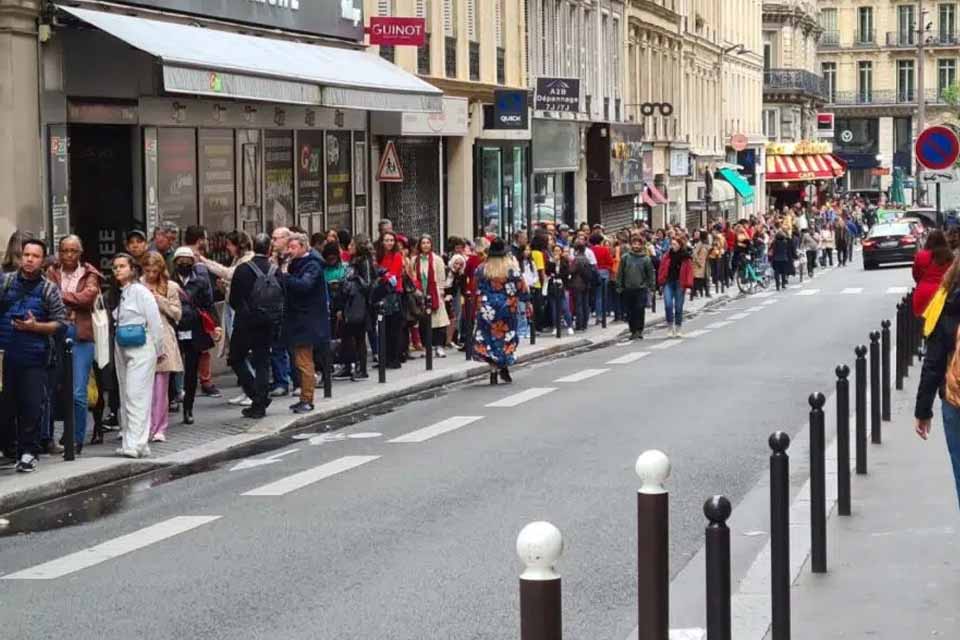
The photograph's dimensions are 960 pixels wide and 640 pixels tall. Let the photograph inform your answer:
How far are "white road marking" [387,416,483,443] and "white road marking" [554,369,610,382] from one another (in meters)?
4.74

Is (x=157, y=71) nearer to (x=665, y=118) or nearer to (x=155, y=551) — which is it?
(x=155, y=551)

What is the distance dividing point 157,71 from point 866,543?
1265 cm

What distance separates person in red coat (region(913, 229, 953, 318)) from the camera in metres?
16.8

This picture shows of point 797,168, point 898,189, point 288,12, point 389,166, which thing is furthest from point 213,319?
point 898,189

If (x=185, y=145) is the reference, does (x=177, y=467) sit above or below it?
below

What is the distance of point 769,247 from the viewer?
57.0 m

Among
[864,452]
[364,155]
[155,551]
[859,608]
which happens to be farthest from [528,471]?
[364,155]

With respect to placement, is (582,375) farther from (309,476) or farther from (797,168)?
(797,168)

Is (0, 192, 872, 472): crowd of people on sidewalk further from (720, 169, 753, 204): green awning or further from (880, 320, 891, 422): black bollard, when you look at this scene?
(720, 169, 753, 204): green awning

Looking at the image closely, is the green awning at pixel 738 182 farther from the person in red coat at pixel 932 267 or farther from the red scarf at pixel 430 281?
the person in red coat at pixel 932 267

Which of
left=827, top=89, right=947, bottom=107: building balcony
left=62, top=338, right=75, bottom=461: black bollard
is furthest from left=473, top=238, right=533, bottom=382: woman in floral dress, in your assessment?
left=827, top=89, right=947, bottom=107: building balcony

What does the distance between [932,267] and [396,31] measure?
1521 centimetres

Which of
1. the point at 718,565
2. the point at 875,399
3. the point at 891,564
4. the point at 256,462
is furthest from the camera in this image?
the point at 256,462

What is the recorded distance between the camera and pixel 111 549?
11.8 metres
